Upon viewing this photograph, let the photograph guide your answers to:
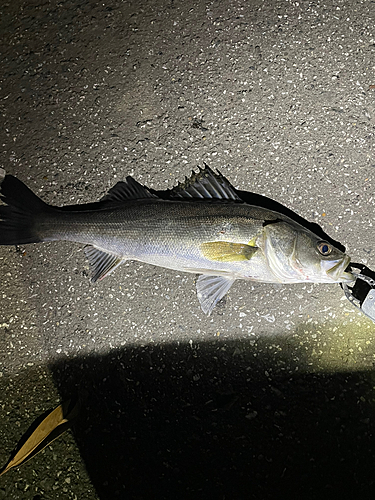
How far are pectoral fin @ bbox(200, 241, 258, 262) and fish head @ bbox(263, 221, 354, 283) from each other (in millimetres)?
128

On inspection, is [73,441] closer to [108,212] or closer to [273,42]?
[108,212]

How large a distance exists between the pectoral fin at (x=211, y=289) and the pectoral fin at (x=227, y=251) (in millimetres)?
254

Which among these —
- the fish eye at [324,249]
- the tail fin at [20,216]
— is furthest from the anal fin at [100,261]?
the fish eye at [324,249]

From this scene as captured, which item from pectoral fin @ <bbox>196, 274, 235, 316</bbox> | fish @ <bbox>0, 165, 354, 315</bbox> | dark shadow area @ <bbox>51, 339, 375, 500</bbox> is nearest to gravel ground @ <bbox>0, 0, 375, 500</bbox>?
dark shadow area @ <bbox>51, 339, 375, 500</bbox>

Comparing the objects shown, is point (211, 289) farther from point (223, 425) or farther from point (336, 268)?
point (223, 425)

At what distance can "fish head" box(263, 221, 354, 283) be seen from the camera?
8.00ft

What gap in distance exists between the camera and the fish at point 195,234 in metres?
2.45

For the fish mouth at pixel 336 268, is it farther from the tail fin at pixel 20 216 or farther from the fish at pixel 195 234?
the tail fin at pixel 20 216

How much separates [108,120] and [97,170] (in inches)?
17.3

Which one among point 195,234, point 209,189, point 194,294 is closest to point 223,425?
point 194,294

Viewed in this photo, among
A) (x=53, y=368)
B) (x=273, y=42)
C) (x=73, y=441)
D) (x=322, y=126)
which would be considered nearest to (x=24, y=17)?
(x=273, y=42)

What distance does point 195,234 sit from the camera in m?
2.47

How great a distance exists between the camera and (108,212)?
2629mm

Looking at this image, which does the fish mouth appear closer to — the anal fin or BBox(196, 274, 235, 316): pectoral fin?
BBox(196, 274, 235, 316): pectoral fin
